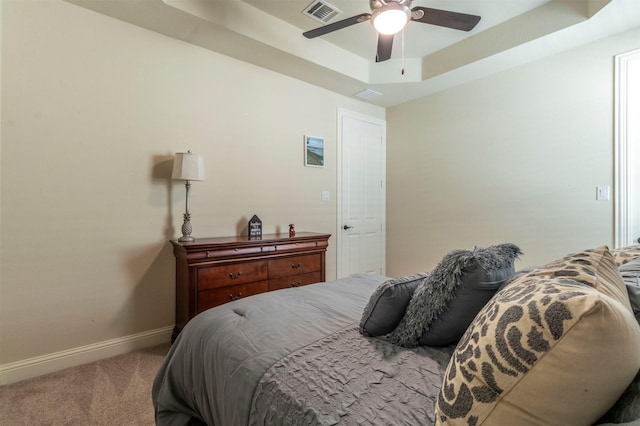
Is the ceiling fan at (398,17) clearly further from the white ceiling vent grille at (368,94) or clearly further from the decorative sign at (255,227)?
the decorative sign at (255,227)

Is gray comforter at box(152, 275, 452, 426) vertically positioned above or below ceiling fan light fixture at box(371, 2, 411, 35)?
below

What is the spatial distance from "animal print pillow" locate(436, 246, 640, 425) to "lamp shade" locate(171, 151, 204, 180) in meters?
2.27

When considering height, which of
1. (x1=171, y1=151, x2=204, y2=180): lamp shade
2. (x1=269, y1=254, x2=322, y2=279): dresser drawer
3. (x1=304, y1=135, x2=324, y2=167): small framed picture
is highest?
(x1=304, y1=135, x2=324, y2=167): small framed picture

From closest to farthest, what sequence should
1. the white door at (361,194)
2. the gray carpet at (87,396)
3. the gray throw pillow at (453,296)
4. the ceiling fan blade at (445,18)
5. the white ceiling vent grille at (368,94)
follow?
1. the gray throw pillow at (453,296)
2. the gray carpet at (87,396)
3. the ceiling fan blade at (445,18)
4. the white ceiling vent grille at (368,94)
5. the white door at (361,194)

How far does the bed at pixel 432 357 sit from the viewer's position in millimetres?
512

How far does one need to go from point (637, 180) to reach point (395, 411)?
3.02 metres

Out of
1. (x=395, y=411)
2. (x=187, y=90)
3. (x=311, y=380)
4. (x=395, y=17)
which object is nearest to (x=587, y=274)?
(x=395, y=411)

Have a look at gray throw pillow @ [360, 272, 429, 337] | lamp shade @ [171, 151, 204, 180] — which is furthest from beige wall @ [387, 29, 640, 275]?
lamp shade @ [171, 151, 204, 180]

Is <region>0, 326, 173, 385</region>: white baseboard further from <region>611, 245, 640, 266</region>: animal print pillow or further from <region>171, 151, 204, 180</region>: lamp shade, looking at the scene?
<region>611, 245, 640, 266</region>: animal print pillow

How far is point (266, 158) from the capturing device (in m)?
3.18

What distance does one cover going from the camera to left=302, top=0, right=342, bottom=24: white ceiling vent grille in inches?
97.6

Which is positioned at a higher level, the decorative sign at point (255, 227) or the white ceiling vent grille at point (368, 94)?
the white ceiling vent grille at point (368, 94)

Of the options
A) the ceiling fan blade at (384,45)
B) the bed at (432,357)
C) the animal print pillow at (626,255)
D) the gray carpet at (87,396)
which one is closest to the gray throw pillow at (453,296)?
the bed at (432,357)

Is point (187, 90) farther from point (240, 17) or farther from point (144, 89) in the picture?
point (240, 17)
